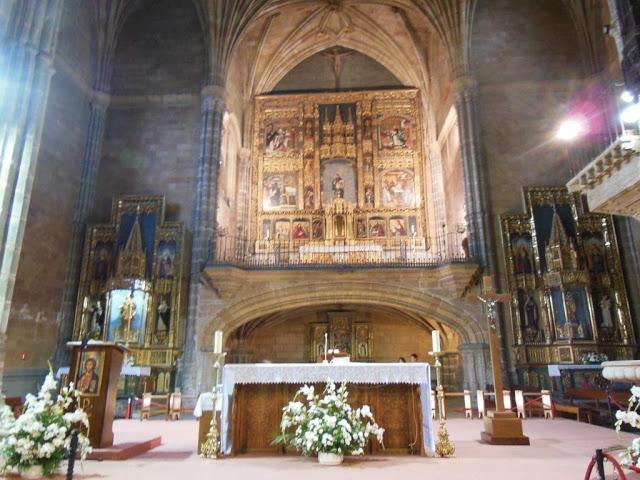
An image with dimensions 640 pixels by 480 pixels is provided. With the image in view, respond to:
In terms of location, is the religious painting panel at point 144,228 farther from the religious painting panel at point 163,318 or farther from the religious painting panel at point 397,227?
the religious painting panel at point 397,227

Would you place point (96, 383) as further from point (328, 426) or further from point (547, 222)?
point (547, 222)

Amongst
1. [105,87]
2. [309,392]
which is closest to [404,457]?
[309,392]

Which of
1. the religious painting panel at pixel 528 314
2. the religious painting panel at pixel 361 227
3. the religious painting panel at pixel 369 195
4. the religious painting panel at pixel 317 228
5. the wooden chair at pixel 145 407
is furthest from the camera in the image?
the religious painting panel at pixel 369 195

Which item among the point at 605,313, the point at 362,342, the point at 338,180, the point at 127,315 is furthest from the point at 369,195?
the point at 127,315

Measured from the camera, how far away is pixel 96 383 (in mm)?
6469

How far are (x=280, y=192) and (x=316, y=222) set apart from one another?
2.16 metres

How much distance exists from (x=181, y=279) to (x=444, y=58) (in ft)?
41.8

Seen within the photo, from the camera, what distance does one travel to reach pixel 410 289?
1413cm

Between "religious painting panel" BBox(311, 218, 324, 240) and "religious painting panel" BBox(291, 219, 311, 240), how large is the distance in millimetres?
191

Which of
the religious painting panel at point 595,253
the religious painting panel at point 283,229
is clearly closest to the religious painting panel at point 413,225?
the religious painting panel at point 283,229

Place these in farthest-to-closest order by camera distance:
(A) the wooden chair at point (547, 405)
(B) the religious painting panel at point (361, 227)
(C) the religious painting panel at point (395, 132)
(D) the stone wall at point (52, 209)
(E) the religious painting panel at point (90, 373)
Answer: (C) the religious painting panel at point (395, 132) → (B) the religious painting panel at point (361, 227) → (D) the stone wall at point (52, 209) → (A) the wooden chair at point (547, 405) → (E) the religious painting panel at point (90, 373)

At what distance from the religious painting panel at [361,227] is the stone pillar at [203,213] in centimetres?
670

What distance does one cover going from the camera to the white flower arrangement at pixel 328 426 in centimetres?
564

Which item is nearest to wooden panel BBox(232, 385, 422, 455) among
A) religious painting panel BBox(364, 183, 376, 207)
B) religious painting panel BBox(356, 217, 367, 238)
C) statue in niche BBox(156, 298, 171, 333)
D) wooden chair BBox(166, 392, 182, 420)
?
wooden chair BBox(166, 392, 182, 420)
